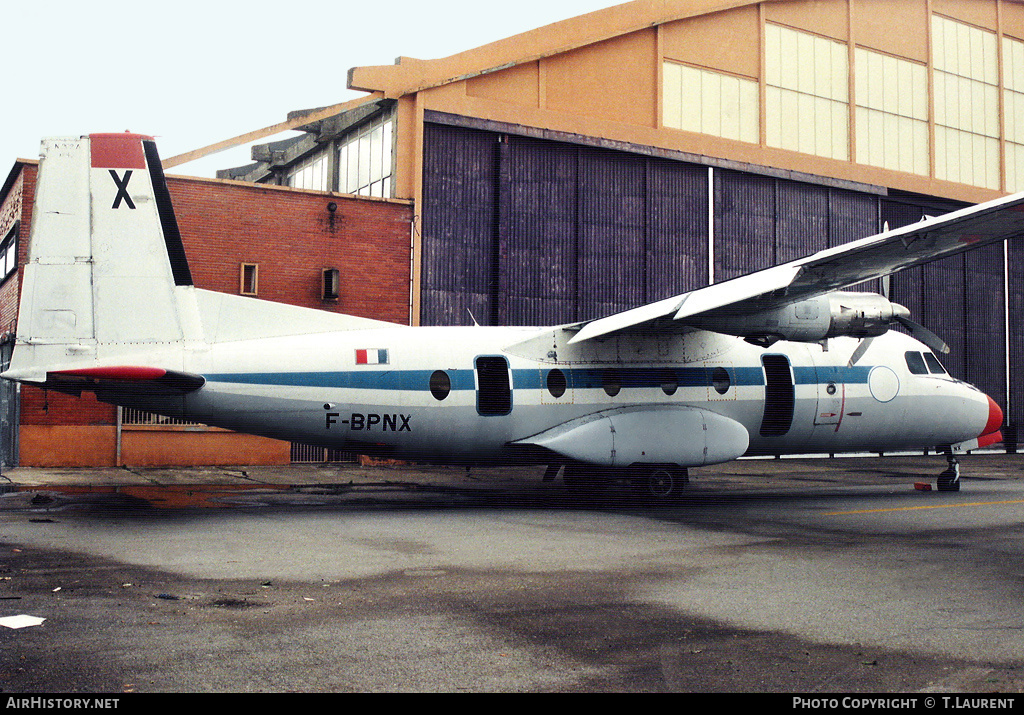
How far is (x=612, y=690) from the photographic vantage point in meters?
5.68

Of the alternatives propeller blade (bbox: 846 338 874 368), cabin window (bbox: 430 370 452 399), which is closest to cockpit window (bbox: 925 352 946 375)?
propeller blade (bbox: 846 338 874 368)

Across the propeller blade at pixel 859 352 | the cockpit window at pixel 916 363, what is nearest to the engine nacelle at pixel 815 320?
the propeller blade at pixel 859 352

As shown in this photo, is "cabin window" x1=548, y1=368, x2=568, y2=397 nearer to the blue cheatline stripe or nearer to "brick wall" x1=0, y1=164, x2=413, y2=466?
the blue cheatline stripe

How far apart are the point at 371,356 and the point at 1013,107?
120 feet

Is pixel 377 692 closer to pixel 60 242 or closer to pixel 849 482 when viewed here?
pixel 60 242

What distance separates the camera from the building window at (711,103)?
32.3 metres

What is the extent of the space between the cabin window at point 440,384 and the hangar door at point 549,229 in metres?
12.4

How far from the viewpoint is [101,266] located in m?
14.0

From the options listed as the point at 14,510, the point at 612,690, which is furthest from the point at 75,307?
the point at 612,690

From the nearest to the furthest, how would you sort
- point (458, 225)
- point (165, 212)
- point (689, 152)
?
point (165, 212), point (458, 225), point (689, 152)

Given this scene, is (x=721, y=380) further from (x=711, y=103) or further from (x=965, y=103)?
(x=965, y=103)

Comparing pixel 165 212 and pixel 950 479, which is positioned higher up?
pixel 165 212

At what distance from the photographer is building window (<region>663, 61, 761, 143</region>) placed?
106 ft

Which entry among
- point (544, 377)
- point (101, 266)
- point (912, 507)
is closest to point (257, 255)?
point (101, 266)
